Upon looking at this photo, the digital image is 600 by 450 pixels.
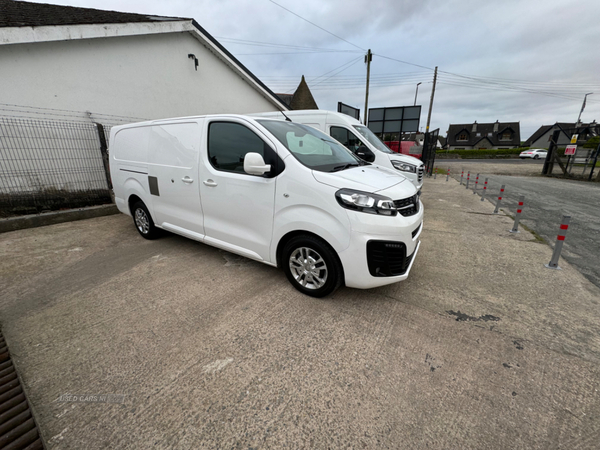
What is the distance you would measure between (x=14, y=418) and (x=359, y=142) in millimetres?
6785

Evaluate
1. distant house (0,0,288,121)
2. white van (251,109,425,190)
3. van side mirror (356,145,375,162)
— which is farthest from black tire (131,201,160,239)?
van side mirror (356,145,375,162)

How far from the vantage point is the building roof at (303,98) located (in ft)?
80.2

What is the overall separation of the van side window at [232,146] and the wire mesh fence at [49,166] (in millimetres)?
5074

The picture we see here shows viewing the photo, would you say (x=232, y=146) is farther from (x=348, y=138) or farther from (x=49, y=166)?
(x=49, y=166)

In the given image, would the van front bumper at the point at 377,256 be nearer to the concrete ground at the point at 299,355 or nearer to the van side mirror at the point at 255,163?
the concrete ground at the point at 299,355

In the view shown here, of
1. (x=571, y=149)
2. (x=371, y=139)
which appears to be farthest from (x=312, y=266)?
(x=571, y=149)

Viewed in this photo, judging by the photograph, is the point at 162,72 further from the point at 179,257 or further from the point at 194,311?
the point at 194,311

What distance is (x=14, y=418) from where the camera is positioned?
5.20ft

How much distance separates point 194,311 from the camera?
8.61 ft

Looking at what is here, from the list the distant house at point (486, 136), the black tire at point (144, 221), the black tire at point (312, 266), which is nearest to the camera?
the black tire at point (312, 266)

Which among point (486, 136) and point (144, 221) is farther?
point (486, 136)

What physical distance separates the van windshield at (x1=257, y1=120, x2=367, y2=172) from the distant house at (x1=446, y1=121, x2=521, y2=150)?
65328 mm

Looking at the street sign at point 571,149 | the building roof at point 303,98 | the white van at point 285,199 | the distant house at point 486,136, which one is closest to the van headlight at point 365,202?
the white van at point 285,199

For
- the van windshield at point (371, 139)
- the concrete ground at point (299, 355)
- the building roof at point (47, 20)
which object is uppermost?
the building roof at point (47, 20)
